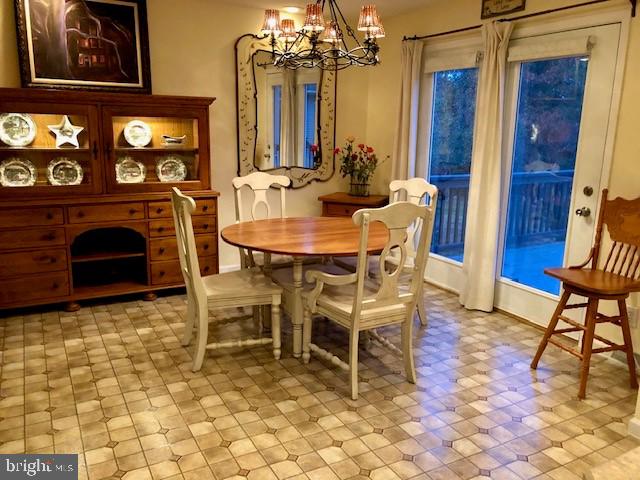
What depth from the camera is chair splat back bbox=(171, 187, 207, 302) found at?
269cm

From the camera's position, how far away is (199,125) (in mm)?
4047

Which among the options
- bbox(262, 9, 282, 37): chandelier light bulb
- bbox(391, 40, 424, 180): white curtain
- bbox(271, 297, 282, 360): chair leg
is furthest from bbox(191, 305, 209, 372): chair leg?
bbox(391, 40, 424, 180): white curtain

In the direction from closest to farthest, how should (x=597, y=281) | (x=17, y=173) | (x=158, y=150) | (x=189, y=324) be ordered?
(x=597, y=281)
(x=189, y=324)
(x=17, y=173)
(x=158, y=150)

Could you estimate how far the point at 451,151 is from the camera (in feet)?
14.6

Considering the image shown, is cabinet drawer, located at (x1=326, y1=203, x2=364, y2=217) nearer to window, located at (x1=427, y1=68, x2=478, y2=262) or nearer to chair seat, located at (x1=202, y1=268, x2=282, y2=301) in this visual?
window, located at (x1=427, y1=68, x2=478, y2=262)

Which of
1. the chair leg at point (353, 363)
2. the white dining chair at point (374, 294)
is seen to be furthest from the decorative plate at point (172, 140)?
the chair leg at point (353, 363)

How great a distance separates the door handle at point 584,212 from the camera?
10.6 ft

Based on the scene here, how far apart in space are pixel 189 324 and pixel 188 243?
67 cm

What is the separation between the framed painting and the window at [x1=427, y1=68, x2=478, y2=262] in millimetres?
2453

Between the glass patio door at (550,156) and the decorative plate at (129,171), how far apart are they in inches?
111

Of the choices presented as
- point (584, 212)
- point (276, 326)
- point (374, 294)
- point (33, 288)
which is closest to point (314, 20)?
point (374, 294)

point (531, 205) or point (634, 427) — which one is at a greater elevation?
point (531, 205)

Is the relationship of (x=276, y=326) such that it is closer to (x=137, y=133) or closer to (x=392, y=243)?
(x=392, y=243)

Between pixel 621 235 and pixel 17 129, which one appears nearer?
pixel 621 235
